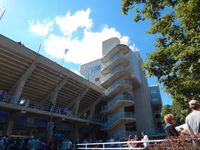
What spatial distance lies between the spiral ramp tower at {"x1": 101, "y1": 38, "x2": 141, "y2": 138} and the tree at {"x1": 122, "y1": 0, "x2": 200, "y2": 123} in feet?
71.2

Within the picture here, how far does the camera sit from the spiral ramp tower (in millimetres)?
30203

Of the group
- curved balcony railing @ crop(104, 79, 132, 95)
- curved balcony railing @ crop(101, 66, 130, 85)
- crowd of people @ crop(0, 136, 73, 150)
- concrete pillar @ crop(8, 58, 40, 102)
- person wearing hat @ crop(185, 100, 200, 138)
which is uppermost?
curved balcony railing @ crop(101, 66, 130, 85)

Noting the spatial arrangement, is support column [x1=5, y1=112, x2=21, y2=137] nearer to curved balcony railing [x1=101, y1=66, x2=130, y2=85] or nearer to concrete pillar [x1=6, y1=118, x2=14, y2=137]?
concrete pillar [x1=6, y1=118, x2=14, y2=137]

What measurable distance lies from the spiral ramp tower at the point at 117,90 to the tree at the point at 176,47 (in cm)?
2170

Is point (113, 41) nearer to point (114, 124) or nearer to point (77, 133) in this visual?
point (114, 124)

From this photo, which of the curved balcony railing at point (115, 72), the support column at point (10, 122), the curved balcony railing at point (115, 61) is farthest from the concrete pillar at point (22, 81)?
the curved balcony railing at point (115, 61)

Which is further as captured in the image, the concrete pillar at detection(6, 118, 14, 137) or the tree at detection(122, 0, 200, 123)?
the concrete pillar at detection(6, 118, 14, 137)

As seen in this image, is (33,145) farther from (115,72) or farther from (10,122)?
(115,72)

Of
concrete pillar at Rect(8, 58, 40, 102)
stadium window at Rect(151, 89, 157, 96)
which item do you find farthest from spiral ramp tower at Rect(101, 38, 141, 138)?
concrete pillar at Rect(8, 58, 40, 102)

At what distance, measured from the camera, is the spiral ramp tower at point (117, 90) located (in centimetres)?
3020

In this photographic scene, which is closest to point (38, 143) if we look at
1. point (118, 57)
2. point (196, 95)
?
point (196, 95)

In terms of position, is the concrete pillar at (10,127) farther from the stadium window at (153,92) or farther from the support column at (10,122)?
the stadium window at (153,92)

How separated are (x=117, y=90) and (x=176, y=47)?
80.7 feet

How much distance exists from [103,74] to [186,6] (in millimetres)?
28884
